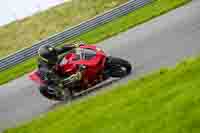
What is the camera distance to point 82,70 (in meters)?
14.6

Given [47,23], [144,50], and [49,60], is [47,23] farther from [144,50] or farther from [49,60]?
[49,60]

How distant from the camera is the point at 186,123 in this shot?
748 cm

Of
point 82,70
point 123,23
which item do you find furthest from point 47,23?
point 82,70

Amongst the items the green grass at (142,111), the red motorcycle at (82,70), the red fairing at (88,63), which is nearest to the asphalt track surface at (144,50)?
the red motorcycle at (82,70)

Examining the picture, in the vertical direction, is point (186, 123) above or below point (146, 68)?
above

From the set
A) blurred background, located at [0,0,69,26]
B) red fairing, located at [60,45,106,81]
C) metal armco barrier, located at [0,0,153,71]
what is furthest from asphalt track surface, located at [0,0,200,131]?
blurred background, located at [0,0,69,26]

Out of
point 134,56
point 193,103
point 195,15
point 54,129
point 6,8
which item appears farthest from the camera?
point 6,8

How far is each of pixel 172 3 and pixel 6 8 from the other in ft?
73.8

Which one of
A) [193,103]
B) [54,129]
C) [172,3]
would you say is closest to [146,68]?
[54,129]

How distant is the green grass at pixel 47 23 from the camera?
27.0 meters

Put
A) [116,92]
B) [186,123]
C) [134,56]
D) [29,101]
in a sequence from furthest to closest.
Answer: [134,56] < [29,101] < [116,92] < [186,123]

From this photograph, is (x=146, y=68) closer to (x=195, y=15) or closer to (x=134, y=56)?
(x=134, y=56)

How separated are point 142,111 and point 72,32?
48.8 feet

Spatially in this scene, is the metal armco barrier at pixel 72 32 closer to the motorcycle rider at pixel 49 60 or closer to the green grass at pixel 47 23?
the green grass at pixel 47 23
